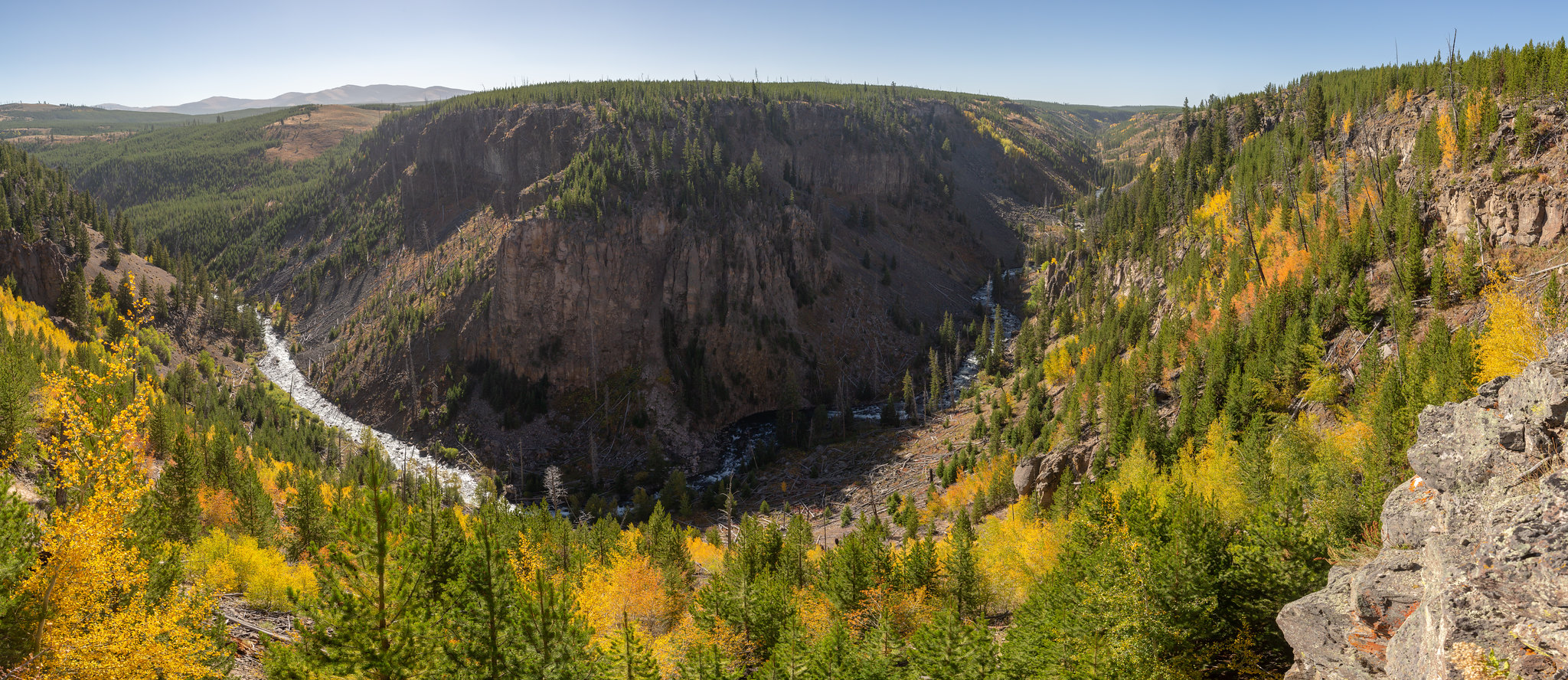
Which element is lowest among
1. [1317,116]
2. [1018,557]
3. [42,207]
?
[1018,557]

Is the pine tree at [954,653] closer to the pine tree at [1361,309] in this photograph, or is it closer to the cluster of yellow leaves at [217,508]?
the pine tree at [1361,309]

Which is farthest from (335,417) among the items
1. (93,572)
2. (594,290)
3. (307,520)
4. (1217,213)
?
(1217,213)

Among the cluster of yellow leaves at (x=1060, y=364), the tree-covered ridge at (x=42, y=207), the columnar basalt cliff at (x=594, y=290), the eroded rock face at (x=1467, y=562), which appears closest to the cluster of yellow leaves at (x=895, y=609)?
the eroded rock face at (x=1467, y=562)

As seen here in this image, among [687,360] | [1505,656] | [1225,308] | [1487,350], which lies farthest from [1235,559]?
[687,360]

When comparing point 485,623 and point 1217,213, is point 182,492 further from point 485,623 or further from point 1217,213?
point 1217,213

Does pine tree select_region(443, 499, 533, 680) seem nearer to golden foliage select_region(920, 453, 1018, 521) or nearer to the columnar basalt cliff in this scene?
golden foliage select_region(920, 453, 1018, 521)
